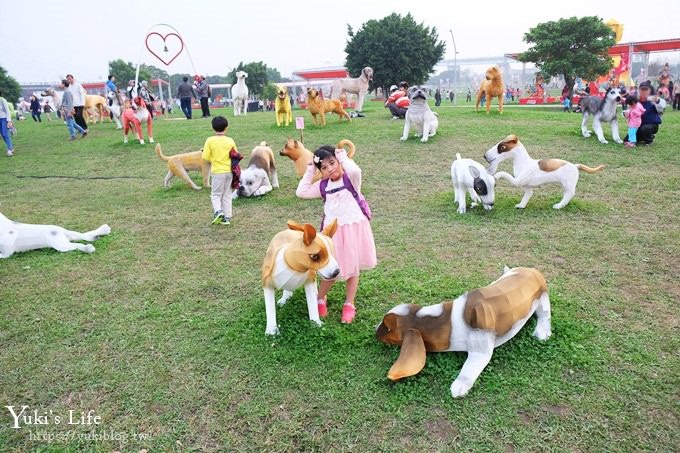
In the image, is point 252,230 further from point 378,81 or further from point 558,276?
point 378,81

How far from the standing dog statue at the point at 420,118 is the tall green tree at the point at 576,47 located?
15920 millimetres

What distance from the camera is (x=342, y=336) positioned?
3578 millimetres

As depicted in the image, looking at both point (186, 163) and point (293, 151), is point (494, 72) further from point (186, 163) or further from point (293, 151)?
point (186, 163)

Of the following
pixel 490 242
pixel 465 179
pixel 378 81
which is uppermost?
pixel 378 81

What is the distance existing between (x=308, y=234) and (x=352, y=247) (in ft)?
1.92

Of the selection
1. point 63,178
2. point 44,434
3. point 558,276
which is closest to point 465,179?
point 558,276

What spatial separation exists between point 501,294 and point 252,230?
394 cm

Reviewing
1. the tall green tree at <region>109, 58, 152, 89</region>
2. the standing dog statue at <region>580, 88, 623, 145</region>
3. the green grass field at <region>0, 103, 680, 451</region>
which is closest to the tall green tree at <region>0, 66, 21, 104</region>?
the tall green tree at <region>109, 58, 152, 89</region>

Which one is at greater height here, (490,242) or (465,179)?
(465,179)

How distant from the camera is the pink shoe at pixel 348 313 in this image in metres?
3.78

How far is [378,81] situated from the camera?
29578 mm

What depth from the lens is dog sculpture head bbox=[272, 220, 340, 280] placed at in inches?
127

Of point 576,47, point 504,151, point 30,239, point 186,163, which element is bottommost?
point 30,239

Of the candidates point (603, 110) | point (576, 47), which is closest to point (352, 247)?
point (603, 110)
